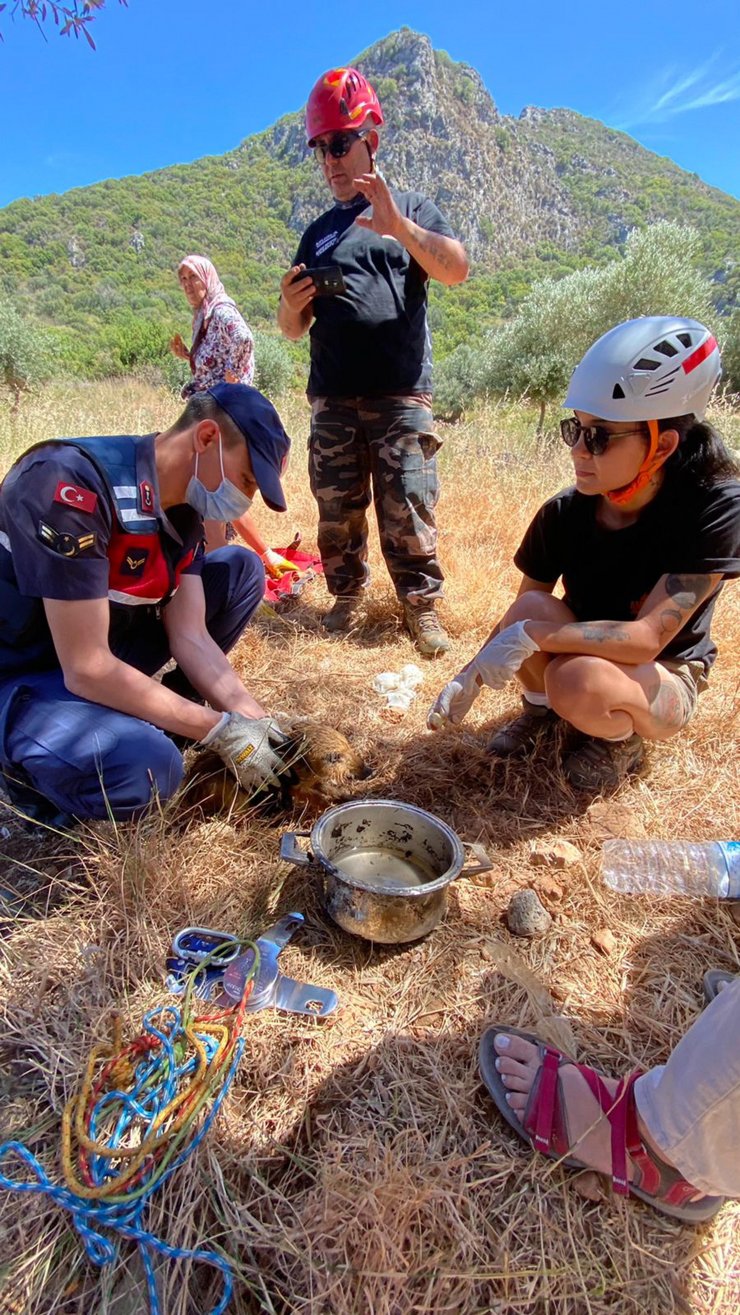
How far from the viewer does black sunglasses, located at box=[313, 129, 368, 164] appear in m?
2.87

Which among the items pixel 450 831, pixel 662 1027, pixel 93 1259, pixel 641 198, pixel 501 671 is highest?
pixel 641 198

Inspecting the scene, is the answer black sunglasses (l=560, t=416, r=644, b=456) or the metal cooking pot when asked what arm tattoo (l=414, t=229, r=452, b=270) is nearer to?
black sunglasses (l=560, t=416, r=644, b=456)

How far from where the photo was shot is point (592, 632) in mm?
2051

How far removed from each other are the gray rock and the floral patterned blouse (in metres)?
3.60

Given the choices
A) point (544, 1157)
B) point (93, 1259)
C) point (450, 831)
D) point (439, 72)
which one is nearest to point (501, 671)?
point (450, 831)

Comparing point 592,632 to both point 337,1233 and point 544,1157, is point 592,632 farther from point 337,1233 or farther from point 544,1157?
point 337,1233

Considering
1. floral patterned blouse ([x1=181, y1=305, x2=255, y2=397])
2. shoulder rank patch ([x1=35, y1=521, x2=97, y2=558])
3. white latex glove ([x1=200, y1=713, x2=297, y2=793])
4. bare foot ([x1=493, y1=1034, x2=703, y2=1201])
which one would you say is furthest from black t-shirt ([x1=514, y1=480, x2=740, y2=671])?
floral patterned blouse ([x1=181, y1=305, x2=255, y2=397])

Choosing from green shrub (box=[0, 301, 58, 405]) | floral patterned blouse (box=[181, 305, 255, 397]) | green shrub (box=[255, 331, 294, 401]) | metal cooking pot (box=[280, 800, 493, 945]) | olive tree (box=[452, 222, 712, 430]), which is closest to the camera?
metal cooking pot (box=[280, 800, 493, 945])

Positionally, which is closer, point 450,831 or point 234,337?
point 450,831

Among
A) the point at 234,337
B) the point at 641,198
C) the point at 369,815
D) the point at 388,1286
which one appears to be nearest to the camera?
the point at 388,1286

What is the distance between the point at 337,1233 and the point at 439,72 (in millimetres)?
142167

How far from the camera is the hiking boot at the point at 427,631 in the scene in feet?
11.0

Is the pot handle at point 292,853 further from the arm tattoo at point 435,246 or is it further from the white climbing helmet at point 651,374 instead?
the arm tattoo at point 435,246

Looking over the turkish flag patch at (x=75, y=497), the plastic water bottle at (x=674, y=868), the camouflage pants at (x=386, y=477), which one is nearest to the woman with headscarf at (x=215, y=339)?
the camouflage pants at (x=386, y=477)
